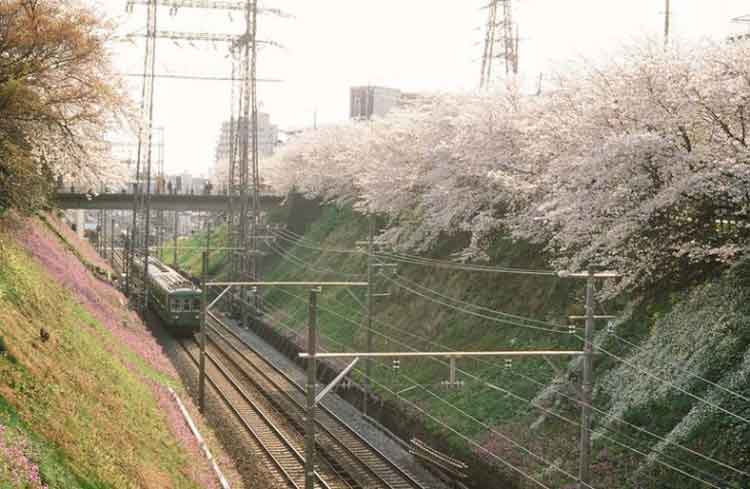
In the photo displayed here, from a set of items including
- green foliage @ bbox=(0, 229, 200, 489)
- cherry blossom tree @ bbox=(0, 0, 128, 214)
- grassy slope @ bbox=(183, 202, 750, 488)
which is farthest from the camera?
cherry blossom tree @ bbox=(0, 0, 128, 214)

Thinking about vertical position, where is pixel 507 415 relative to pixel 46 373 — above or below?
below

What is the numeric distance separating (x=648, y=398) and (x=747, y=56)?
7025 millimetres

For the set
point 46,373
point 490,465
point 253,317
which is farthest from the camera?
point 253,317

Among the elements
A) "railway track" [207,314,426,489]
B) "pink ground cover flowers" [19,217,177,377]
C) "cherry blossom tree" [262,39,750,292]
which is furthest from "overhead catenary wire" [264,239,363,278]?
"cherry blossom tree" [262,39,750,292]

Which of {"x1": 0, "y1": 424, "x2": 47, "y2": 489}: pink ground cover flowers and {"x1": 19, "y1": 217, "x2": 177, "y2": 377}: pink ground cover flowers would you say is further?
{"x1": 19, "y1": 217, "x2": 177, "y2": 377}: pink ground cover flowers

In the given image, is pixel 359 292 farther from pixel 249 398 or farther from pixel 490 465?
pixel 490 465

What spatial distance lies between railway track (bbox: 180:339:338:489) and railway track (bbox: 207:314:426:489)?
0.64 metres

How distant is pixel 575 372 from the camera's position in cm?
1900

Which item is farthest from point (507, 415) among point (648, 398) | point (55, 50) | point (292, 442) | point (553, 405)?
point (55, 50)

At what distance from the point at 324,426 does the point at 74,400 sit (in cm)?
1112

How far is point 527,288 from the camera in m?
23.8

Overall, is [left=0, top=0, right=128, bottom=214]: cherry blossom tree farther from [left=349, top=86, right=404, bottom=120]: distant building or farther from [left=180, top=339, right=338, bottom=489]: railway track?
[left=349, top=86, right=404, bottom=120]: distant building

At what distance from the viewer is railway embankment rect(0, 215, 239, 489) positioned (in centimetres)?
1098

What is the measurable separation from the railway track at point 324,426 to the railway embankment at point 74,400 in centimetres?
300
